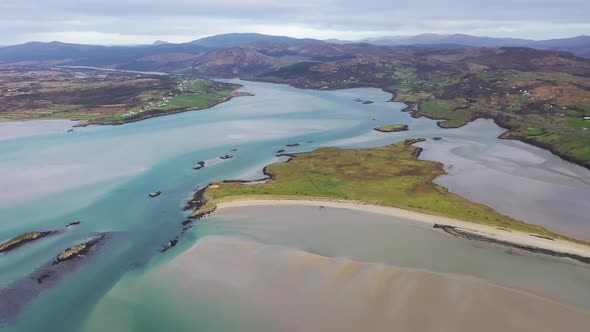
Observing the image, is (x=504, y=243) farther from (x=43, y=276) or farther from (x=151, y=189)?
(x=151, y=189)

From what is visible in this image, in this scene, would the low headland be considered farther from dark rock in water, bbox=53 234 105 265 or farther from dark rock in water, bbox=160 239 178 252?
dark rock in water, bbox=53 234 105 265

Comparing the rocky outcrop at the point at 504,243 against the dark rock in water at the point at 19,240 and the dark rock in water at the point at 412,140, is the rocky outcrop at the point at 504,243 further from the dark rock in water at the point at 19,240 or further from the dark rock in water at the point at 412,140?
the dark rock in water at the point at 19,240

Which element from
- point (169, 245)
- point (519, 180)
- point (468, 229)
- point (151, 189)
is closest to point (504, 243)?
point (468, 229)

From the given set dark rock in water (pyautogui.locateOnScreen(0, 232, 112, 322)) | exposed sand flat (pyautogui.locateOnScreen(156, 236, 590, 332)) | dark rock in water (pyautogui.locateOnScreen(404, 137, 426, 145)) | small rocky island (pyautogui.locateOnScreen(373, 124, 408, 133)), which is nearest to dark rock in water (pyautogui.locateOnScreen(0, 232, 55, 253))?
dark rock in water (pyautogui.locateOnScreen(0, 232, 112, 322))

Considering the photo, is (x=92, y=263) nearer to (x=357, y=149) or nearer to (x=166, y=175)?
(x=166, y=175)

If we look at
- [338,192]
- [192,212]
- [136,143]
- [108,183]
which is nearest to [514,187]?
[338,192]

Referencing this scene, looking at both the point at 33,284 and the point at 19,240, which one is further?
the point at 19,240

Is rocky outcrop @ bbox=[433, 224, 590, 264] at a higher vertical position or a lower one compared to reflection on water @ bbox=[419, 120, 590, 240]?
higher
